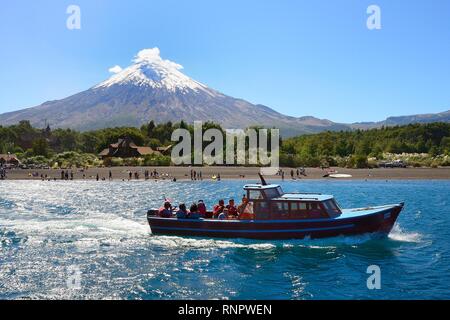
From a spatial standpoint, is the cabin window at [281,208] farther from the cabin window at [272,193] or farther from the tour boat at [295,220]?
the cabin window at [272,193]

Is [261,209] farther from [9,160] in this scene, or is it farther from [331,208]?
[9,160]

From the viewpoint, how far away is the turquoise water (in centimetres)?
1784

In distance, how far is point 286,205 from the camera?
1008 inches

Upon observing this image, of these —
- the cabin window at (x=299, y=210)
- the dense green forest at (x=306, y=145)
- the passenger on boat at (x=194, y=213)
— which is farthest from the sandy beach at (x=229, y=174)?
the cabin window at (x=299, y=210)

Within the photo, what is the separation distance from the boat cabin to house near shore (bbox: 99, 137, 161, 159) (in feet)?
329

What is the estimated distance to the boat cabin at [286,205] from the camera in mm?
25266

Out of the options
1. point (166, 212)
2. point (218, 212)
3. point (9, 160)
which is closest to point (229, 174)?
point (166, 212)

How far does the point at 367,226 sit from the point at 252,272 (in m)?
7.95

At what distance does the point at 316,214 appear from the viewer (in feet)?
82.9

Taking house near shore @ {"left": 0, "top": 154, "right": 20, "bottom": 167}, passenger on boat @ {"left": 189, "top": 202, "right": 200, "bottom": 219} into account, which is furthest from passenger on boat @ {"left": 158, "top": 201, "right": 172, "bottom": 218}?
house near shore @ {"left": 0, "top": 154, "right": 20, "bottom": 167}

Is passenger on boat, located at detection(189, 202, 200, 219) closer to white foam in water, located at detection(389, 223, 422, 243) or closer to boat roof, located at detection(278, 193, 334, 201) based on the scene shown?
boat roof, located at detection(278, 193, 334, 201)

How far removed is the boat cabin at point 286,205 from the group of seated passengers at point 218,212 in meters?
0.51

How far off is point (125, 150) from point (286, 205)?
342ft
